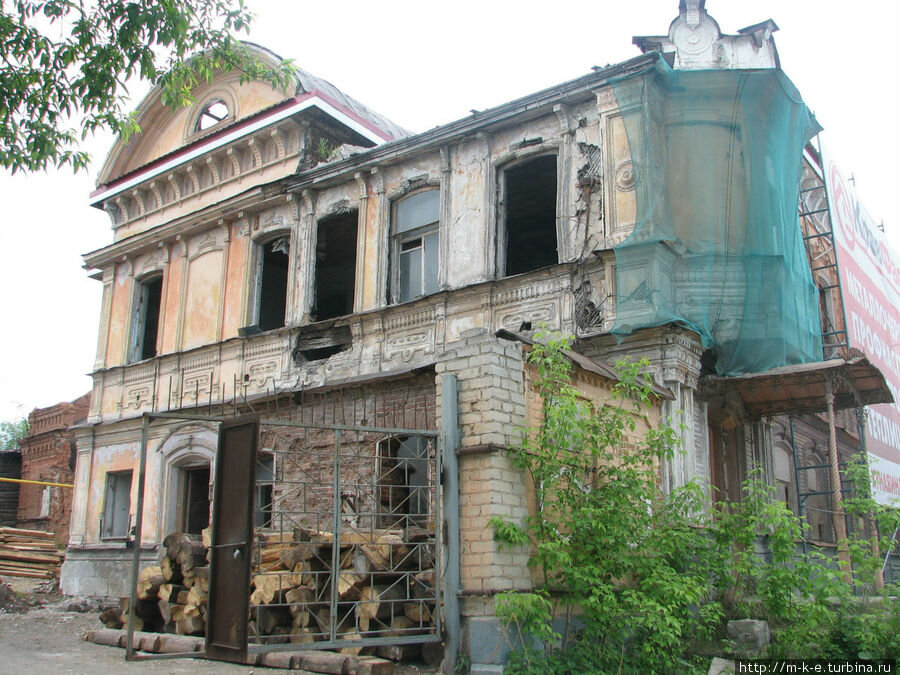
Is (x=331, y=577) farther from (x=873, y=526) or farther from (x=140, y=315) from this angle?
(x=140, y=315)

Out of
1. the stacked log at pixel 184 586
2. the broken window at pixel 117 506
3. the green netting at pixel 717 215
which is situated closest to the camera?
the stacked log at pixel 184 586

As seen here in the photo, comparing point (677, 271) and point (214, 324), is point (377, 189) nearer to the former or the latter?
point (214, 324)

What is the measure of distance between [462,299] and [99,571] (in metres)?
9.68

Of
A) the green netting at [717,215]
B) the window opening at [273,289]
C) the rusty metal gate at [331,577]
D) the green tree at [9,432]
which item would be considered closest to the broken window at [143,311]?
the window opening at [273,289]

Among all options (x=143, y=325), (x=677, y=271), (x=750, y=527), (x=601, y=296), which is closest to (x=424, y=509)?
(x=601, y=296)

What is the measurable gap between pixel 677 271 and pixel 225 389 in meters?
8.84

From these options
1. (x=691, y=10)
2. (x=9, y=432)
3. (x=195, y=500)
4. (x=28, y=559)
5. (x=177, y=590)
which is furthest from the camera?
(x=9, y=432)

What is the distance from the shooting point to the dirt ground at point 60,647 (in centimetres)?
801

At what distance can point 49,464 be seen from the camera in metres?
28.8

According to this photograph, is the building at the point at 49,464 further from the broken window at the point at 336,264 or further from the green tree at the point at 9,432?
the green tree at the point at 9,432

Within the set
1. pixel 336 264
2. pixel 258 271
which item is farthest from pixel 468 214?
pixel 336 264

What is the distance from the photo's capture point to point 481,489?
7516 mm

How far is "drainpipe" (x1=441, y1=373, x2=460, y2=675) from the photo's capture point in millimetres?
7328

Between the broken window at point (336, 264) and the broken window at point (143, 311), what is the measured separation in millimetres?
3675
